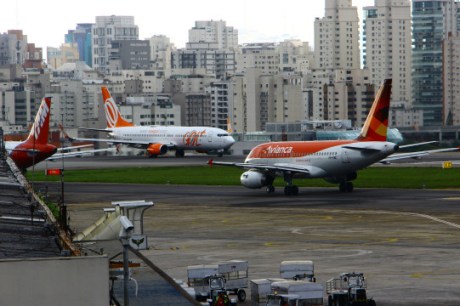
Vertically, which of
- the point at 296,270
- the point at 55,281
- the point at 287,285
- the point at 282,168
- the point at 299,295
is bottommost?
the point at 296,270

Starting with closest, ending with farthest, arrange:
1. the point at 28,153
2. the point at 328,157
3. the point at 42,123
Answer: the point at 328,157
the point at 42,123
the point at 28,153

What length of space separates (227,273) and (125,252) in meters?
20.1

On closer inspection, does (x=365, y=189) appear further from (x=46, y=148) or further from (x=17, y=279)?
(x=17, y=279)

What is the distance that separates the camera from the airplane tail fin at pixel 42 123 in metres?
111

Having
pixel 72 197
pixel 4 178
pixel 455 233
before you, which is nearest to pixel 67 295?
pixel 4 178

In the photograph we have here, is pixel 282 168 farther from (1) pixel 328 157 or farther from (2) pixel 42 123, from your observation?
(2) pixel 42 123

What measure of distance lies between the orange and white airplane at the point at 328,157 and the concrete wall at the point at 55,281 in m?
73.9

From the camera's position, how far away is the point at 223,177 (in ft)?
436

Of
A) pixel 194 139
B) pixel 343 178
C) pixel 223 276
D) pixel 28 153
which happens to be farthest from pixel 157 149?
pixel 223 276

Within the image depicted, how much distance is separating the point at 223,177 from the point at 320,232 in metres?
64.1

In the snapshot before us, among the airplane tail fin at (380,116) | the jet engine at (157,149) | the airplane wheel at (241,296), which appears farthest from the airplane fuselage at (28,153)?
the jet engine at (157,149)

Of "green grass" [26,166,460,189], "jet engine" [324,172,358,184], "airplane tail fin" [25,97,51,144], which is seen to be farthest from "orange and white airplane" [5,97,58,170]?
"jet engine" [324,172,358,184]

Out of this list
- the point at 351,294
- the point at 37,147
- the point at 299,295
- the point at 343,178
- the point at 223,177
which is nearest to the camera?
the point at 299,295

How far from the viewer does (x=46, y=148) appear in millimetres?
115562
